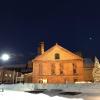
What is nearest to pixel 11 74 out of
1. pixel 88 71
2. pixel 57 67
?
pixel 57 67

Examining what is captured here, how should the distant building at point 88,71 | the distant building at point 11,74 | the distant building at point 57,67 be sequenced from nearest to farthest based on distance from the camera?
the distant building at point 57,67 → the distant building at point 88,71 → the distant building at point 11,74

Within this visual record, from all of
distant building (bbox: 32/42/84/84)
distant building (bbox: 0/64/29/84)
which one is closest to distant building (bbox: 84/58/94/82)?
distant building (bbox: 32/42/84/84)

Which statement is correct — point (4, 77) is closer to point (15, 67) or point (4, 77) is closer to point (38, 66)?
point (15, 67)

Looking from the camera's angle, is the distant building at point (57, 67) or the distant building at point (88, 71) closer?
the distant building at point (57, 67)

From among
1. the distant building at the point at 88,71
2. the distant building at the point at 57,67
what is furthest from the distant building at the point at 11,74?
the distant building at the point at 88,71

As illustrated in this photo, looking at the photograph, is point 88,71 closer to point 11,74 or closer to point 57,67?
point 57,67

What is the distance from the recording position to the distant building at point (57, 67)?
6066cm

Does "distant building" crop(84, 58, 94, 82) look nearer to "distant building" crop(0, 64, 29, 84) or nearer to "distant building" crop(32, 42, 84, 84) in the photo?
"distant building" crop(32, 42, 84, 84)

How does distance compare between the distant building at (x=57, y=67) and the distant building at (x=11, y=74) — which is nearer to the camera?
the distant building at (x=57, y=67)

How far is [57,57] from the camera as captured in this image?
203 feet

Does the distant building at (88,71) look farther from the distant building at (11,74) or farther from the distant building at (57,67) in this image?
the distant building at (11,74)

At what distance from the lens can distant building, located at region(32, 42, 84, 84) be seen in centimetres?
6066

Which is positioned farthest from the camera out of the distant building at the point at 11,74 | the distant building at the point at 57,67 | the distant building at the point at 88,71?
the distant building at the point at 11,74

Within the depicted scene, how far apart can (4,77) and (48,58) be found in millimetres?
16369
